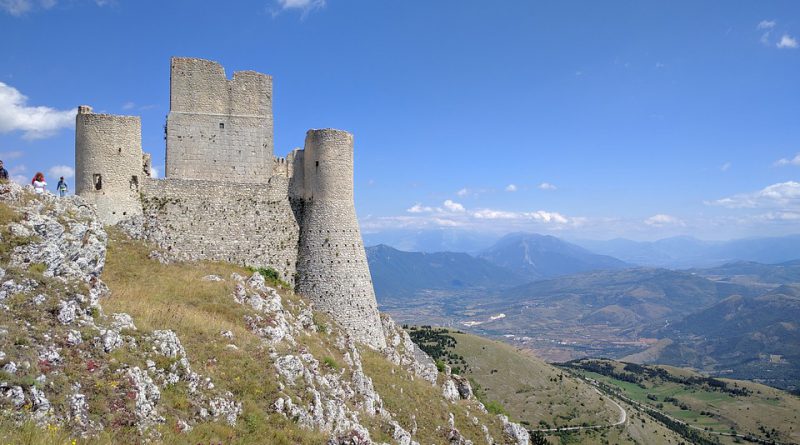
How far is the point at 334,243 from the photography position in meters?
33.4

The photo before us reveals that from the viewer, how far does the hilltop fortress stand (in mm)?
29531

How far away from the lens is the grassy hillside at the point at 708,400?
410ft

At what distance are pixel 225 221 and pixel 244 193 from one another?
2257 mm

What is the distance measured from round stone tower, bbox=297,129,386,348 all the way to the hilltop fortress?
7 centimetres

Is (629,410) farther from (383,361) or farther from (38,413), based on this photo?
(38,413)

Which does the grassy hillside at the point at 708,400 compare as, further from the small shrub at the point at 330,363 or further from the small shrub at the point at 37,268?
the small shrub at the point at 37,268

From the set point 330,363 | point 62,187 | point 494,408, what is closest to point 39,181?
point 62,187

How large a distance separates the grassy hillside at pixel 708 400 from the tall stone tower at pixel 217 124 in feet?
413

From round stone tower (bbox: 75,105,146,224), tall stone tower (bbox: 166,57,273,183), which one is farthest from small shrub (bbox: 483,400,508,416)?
round stone tower (bbox: 75,105,146,224)

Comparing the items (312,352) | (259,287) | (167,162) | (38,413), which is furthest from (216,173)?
(38,413)

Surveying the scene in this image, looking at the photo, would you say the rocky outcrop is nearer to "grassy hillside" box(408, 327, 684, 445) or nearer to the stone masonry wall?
the stone masonry wall

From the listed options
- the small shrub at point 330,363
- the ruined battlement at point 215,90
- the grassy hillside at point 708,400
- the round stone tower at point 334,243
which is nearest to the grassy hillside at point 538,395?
the grassy hillside at point 708,400

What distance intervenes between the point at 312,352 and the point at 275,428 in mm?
8169

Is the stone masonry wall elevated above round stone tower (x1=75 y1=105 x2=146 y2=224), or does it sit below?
below
